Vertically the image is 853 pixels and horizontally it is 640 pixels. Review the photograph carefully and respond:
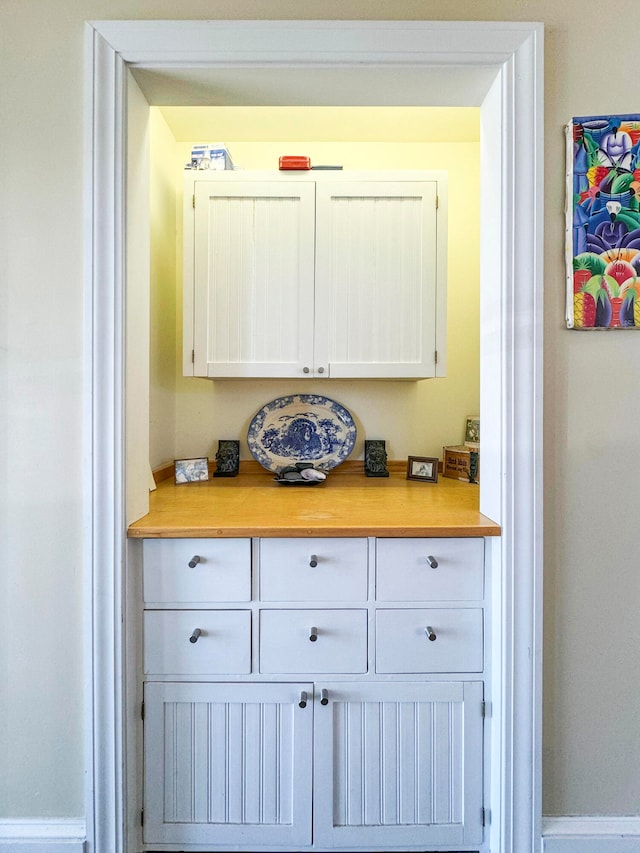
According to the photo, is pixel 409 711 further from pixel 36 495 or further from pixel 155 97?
pixel 155 97

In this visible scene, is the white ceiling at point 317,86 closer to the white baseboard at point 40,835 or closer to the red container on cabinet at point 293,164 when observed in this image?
the red container on cabinet at point 293,164

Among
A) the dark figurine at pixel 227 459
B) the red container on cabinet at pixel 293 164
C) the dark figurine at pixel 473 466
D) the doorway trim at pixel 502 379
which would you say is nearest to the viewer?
the doorway trim at pixel 502 379

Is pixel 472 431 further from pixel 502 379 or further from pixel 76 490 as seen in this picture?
pixel 76 490

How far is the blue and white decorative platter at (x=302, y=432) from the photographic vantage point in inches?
75.7

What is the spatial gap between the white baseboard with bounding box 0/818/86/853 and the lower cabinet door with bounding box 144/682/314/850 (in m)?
0.19

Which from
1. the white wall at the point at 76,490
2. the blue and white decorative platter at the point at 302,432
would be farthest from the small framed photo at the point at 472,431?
the white wall at the point at 76,490

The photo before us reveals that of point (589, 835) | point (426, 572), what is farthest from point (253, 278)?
point (589, 835)

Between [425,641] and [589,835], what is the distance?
26.6 inches

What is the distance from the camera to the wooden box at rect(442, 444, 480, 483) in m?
1.82

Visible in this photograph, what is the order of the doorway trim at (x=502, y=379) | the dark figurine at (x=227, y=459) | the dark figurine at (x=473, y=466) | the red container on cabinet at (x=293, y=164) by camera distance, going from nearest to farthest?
the doorway trim at (x=502, y=379)
the red container on cabinet at (x=293, y=164)
the dark figurine at (x=473, y=466)
the dark figurine at (x=227, y=459)

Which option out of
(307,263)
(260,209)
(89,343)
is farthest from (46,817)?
(260,209)

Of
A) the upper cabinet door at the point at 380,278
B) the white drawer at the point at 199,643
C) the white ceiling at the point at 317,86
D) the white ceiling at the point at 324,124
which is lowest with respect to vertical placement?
the white drawer at the point at 199,643

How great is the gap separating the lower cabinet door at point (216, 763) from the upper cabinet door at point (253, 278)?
109cm

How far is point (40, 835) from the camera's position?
4.00ft
